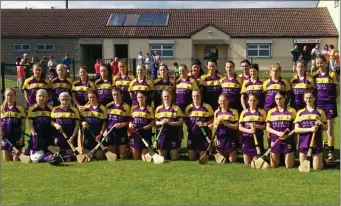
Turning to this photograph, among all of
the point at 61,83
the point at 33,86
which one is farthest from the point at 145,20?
the point at 33,86

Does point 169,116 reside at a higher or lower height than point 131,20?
lower

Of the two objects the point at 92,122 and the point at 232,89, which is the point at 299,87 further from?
the point at 92,122

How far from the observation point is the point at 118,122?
8.41 meters

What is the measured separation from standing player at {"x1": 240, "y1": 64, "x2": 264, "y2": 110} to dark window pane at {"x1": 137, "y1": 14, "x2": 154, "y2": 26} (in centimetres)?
2386

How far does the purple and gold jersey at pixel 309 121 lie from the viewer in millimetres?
7359

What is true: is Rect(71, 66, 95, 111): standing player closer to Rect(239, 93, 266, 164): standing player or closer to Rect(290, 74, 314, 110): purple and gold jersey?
Rect(239, 93, 266, 164): standing player

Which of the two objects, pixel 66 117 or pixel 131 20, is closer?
pixel 66 117

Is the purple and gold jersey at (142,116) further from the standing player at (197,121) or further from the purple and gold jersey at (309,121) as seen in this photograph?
the purple and gold jersey at (309,121)

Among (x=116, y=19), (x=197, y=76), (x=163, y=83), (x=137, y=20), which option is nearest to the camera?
(x=197, y=76)

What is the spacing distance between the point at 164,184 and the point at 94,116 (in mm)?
2410

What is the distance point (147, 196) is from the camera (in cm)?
596

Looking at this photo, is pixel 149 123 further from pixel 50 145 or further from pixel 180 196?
pixel 180 196

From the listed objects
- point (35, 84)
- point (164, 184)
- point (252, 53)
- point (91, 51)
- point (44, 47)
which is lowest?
point (164, 184)

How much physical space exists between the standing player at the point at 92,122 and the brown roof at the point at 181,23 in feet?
74.8
